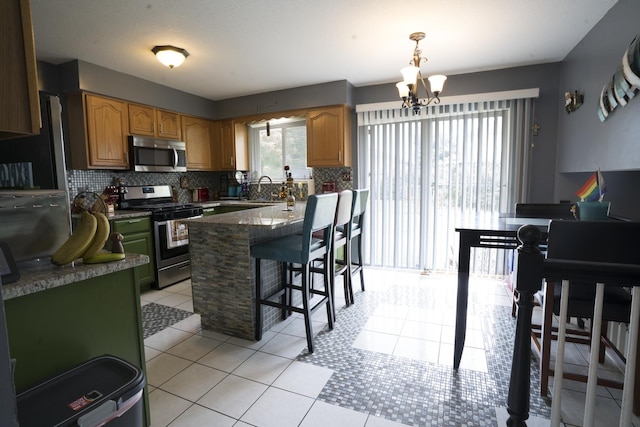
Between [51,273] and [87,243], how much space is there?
0.15 meters

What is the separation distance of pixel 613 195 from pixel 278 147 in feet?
12.9

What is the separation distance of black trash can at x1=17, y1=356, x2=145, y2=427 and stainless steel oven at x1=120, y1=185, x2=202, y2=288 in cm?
246

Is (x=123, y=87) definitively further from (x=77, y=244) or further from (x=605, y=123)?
(x=605, y=123)

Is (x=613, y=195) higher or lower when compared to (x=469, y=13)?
lower

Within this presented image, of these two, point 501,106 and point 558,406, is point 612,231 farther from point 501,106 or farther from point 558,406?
point 501,106

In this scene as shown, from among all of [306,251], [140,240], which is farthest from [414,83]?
[140,240]

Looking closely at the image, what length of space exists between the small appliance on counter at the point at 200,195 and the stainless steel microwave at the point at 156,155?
0.62m

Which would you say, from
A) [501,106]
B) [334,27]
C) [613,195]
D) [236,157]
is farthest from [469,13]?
[236,157]

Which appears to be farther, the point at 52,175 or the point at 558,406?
the point at 52,175

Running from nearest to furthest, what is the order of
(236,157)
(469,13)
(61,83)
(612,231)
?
1. (612,231)
2. (469,13)
3. (61,83)
4. (236,157)

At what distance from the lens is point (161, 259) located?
3648mm

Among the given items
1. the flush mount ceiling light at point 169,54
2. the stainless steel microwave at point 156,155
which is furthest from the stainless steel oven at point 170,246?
the flush mount ceiling light at point 169,54

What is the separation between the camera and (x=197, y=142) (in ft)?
15.5

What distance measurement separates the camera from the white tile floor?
65.5 inches
